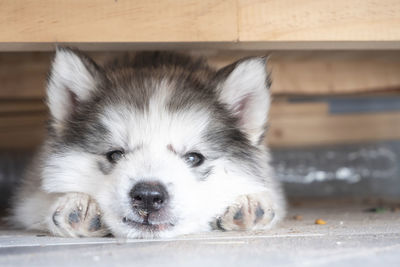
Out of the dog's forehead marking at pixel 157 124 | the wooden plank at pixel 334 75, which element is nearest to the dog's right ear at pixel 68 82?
the dog's forehead marking at pixel 157 124

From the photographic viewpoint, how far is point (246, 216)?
2.72 meters

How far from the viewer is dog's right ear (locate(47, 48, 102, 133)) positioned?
285cm

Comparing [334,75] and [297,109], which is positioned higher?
[297,109]

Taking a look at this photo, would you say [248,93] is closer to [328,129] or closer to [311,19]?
[311,19]

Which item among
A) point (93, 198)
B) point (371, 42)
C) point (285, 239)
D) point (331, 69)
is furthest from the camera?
point (331, 69)

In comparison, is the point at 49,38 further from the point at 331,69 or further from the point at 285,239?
the point at 331,69

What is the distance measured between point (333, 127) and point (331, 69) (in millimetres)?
1940

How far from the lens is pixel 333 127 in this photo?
6.20 m

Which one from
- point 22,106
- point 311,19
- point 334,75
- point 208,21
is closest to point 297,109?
point 334,75

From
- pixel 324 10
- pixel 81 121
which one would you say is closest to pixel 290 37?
pixel 324 10

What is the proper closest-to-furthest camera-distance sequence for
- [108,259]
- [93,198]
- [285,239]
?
[108,259] < [285,239] < [93,198]

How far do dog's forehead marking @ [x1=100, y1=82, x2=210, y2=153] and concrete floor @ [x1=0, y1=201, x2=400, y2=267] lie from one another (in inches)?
18.3

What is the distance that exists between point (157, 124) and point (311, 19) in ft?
3.03

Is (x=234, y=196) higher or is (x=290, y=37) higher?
(x=290, y=37)
